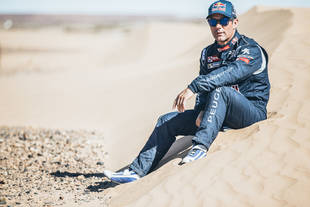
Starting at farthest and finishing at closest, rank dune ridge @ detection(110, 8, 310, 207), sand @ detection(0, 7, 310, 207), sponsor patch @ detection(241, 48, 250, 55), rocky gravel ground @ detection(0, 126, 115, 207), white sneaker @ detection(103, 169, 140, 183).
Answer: rocky gravel ground @ detection(0, 126, 115, 207) → white sneaker @ detection(103, 169, 140, 183) → sponsor patch @ detection(241, 48, 250, 55) → sand @ detection(0, 7, 310, 207) → dune ridge @ detection(110, 8, 310, 207)

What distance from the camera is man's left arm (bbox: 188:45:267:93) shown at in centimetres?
413

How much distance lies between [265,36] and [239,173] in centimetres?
654

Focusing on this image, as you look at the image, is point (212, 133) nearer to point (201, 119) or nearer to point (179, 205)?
point (201, 119)

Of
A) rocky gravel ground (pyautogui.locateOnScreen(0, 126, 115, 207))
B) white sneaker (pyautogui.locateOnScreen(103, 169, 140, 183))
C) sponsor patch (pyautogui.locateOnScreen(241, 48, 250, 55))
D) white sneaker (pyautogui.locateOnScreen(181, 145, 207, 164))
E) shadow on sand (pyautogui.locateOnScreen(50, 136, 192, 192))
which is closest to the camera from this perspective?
white sneaker (pyautogui.locateOnScreen(181, 145, 207, 164))

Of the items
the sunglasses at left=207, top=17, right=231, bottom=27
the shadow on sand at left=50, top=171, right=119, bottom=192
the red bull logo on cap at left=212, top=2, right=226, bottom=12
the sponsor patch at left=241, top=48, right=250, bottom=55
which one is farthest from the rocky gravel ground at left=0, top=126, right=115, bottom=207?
the red bull logo on cap at left=212, top=2, right=226, bottom=12

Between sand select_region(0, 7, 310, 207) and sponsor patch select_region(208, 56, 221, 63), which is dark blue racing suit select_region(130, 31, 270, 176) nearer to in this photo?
sponsor patch select_region(208, 56, 221, 63)

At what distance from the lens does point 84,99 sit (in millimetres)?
12164

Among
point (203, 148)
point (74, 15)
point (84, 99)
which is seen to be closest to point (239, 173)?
point (203, 148)

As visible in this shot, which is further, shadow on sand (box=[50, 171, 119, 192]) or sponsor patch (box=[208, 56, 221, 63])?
shadow on sand (box=[50, 171, 119, 192])

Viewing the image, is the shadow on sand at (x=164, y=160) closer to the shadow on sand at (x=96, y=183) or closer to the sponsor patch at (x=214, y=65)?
the shadow on sand at (x=96, y=183)

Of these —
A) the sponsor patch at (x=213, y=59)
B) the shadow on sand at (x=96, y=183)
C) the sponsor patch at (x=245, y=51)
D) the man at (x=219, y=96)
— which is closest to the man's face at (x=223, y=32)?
the man at (x=219, y=96)

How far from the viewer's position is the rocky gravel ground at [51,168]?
177 inches

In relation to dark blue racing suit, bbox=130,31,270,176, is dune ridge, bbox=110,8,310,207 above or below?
below

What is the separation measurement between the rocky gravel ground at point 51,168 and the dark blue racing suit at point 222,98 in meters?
0.86
